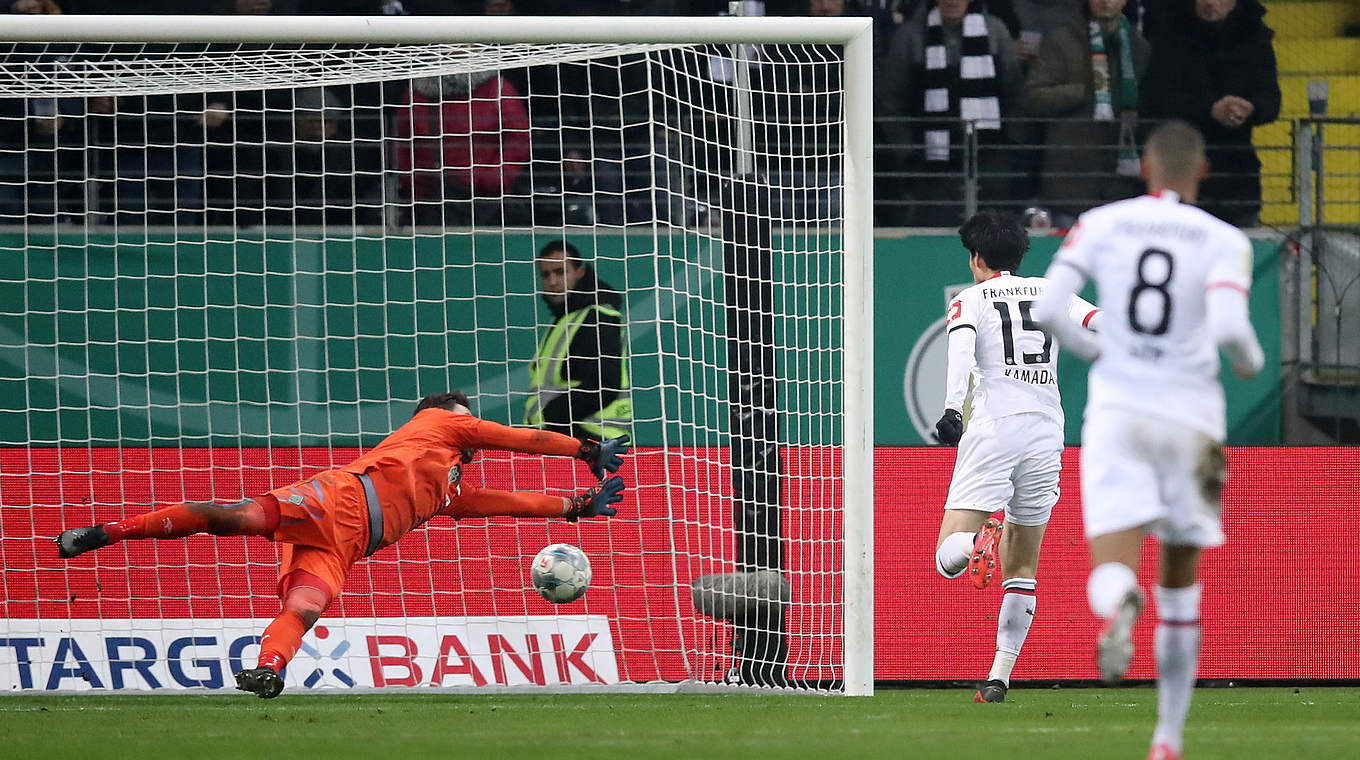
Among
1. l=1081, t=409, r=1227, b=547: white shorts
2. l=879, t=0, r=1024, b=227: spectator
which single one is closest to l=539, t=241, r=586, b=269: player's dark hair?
l=879, t=0, r=1024, b=227: spectator

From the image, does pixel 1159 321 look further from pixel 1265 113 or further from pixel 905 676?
pixel 1265 113

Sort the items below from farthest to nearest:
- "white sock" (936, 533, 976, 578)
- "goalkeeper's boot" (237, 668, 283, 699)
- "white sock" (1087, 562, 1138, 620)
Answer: "white sock" (936, 533, 976, 578), "goalkeeper's boot" (237, 668, 283, 699), "white sock" (1087, 562, 1138, 620)

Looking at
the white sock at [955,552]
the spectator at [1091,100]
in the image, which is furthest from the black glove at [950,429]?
the spectator at [1091,100]

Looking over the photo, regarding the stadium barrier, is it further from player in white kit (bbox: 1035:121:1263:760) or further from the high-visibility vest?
player in white kit (bbox: 1035:121:1263:760)

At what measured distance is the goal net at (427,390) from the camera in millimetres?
8828

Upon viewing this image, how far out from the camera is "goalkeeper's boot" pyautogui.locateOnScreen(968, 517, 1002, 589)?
736 cm

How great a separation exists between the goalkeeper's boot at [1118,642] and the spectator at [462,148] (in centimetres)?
598

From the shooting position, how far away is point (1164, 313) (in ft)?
15.5

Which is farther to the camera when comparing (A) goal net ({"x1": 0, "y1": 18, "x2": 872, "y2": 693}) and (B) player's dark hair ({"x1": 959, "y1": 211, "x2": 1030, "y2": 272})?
(A) goal net ({"x1": 0, "y1": 18, "x2": 872, "y2": 693})

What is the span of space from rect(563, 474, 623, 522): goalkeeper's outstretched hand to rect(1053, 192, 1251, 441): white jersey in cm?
354

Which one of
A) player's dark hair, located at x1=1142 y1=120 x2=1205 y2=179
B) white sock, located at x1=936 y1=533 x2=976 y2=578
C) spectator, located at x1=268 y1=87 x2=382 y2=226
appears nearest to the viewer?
player's dark hair, located at x1=1142 y1=120 x2=1205 y2=179

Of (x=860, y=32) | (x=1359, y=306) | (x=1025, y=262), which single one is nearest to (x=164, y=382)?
(x=860, y=32)

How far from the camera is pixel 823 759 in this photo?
5.32m

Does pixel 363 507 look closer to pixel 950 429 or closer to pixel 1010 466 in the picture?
pixel 950 429
